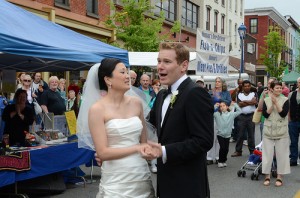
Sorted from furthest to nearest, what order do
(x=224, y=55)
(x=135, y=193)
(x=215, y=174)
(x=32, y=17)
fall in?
(x=224, y=55) < (x=215, y=174) < (x=32, y=17) < (x=135, y=193)

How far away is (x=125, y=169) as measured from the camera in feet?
12.1

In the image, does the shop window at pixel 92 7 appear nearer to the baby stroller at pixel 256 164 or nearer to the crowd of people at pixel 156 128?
the baby stroller at pixel 256 164

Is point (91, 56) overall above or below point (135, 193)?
above

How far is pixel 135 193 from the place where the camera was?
3.75 m

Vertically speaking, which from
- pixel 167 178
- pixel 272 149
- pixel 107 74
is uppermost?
pixel 107 74

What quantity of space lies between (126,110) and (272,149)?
5.49m

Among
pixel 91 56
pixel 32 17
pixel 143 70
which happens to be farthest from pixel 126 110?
pixel 143 70

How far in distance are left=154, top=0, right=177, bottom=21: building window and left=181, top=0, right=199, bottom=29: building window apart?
157 cm

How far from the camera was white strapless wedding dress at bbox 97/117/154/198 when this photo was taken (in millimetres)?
3678

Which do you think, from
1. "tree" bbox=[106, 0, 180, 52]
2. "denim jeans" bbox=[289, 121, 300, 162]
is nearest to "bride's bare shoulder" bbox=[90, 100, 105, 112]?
"denim jeans" bbox=[289, 121, 300, 162]

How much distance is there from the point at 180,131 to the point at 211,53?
9.26 m

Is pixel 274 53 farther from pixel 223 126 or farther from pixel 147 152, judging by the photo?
pixel 147 152

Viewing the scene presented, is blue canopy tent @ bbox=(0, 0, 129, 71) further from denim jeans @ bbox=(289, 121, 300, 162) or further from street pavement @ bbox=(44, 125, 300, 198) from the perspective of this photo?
denim jeans @ bbox=(289, 121, 300, 162)

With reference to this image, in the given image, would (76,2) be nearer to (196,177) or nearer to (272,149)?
(272,149)
